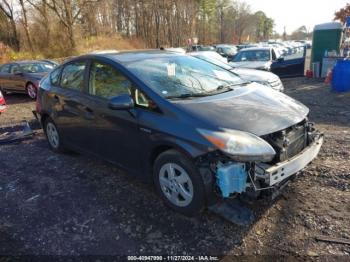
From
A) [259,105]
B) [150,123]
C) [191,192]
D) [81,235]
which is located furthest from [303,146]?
[81,235]

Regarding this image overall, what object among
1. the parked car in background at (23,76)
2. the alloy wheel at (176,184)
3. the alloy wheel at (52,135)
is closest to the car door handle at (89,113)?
the alloy wheel at (52,135)

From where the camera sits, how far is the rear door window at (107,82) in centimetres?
365

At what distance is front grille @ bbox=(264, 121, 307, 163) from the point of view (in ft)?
9.85

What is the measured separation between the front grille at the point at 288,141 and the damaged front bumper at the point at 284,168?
0.05m

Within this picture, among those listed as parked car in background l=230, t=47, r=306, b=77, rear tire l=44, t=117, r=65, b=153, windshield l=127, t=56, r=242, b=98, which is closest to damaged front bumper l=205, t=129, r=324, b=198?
windshield l=127, t=56, r=242, b=98

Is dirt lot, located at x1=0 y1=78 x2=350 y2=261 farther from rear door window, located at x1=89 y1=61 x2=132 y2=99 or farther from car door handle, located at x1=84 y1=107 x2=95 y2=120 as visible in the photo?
rear door window, located at x1=89 y1=61 x2=132 y2=99

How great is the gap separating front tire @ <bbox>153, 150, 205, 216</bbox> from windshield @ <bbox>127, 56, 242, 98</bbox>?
2.33 ft

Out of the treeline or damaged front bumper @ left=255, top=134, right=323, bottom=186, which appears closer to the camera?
damaged front bumper @ left=255, top=134, right=323, bottom=186

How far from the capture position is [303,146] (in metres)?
3.45

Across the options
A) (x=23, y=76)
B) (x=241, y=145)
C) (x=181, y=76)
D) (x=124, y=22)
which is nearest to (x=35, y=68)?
(x=23, y=76)

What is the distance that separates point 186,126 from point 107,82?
1.44 metres

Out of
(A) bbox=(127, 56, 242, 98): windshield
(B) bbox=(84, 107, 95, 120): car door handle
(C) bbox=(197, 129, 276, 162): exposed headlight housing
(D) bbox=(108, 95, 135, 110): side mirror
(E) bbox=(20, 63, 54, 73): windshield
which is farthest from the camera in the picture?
(E) bbox=(20, 63, 54, 73): windshield

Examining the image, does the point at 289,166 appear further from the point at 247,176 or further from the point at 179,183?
→ the point at 179,183

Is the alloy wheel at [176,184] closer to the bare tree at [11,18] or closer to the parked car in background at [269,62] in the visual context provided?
the parked car in background at [269,62]
